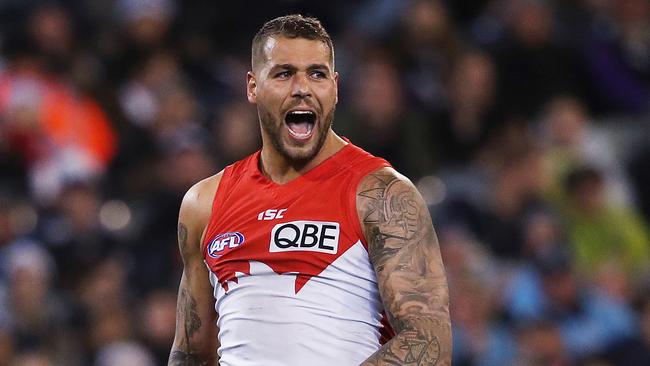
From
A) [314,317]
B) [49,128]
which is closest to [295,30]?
[314,317]

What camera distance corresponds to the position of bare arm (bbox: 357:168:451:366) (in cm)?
401

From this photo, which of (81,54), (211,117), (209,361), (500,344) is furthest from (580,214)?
(209,361)

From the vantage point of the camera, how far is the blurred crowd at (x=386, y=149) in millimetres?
8727

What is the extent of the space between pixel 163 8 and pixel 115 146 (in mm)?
1410

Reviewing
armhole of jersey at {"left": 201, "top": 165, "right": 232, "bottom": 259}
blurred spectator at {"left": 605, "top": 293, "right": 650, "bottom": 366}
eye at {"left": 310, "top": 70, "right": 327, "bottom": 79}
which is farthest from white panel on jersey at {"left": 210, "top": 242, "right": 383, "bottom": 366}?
blurred spectator at {"left": 605, "top": 293, "right": 650, "bottom": 366}

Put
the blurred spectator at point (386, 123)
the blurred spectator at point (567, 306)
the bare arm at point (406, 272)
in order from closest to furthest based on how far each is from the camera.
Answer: the bare arm at point (406, 272) < the blurred spectator at point (567, 306) < the blurred spectator at point (386, 123)

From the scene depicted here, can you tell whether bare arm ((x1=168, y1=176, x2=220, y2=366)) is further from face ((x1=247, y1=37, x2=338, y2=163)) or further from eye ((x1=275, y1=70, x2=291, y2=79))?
eye ((x1=275, y1=70, x2=291, y2=79))

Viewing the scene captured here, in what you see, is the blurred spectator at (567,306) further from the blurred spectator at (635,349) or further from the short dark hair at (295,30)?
the short dark hair at (295,30)

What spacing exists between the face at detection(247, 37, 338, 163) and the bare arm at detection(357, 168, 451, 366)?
299mm

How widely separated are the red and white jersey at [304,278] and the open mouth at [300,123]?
127 millimetres

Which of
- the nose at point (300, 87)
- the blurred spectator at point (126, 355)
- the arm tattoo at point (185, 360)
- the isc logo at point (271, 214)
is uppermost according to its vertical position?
the nose at point (300, 87)

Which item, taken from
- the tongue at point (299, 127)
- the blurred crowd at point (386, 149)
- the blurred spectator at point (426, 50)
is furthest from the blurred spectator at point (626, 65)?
the tongue at point (299, 127)

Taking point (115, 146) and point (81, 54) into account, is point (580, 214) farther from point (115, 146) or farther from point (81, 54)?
point (81, 54)

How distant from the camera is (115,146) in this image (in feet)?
33.7
